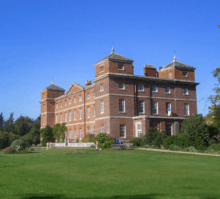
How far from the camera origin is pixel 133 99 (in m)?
40.7

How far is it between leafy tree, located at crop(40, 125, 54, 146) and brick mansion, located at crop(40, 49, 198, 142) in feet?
28.6

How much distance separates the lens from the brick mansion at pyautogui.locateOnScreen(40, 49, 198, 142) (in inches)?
1543

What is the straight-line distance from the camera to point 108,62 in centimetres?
3931

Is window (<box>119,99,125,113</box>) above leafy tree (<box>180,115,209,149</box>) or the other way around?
above

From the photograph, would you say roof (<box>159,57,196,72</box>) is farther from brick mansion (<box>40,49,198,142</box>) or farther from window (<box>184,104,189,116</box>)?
window (<box>184,104,189,116</box>)

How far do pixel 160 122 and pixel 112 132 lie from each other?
686 centimetres

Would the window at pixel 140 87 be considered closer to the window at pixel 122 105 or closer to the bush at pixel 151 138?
the window at pixel 122 105

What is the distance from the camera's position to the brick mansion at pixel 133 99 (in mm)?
39197

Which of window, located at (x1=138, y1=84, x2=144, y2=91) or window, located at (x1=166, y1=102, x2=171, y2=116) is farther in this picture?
window, located at (x1=166, y1=102, x2=171, y2=116)

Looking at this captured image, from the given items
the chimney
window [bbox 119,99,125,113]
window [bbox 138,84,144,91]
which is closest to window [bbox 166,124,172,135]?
window [bbox 138,84,144,91]

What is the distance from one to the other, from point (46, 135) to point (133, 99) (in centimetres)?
2330

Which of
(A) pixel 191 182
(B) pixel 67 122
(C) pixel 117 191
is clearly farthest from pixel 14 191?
(B) pixel 67 122

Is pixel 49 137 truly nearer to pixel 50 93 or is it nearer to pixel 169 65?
pixel 50 93

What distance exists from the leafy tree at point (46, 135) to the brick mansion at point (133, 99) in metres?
8.70
